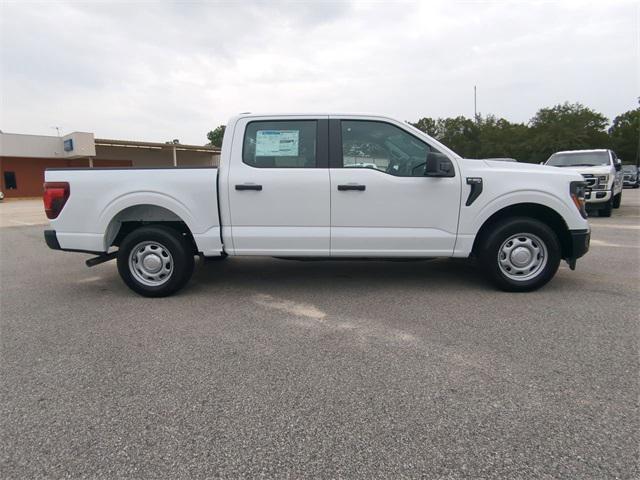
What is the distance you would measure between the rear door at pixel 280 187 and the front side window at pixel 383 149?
274 millimetres

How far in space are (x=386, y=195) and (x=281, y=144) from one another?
1280 millimetres

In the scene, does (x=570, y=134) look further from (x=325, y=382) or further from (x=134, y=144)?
(x=325, y=382)

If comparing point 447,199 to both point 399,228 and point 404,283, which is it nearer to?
point 399,228

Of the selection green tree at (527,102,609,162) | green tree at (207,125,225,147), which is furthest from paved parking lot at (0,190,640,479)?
green tree at (207,125,225,147)

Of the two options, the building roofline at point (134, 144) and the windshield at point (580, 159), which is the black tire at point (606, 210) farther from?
the building roofline at point (134, 144)

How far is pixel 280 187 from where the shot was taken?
424 centimetres

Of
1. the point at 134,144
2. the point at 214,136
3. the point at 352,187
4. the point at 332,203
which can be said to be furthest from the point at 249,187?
the point at 214,136

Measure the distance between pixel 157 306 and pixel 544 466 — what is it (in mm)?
3663

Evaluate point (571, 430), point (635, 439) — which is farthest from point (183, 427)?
point (635, 439)

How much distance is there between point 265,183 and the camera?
425cm

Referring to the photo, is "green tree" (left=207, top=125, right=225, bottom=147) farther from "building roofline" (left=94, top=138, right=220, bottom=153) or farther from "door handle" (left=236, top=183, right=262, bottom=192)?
Result: "door handle" (left=236, top=183, right=262, bottom=192)

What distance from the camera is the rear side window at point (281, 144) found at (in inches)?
170

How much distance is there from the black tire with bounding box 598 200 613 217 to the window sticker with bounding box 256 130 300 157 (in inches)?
417

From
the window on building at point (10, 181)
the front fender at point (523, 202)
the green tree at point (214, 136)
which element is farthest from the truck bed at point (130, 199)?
the green tree at point (214, 136)
